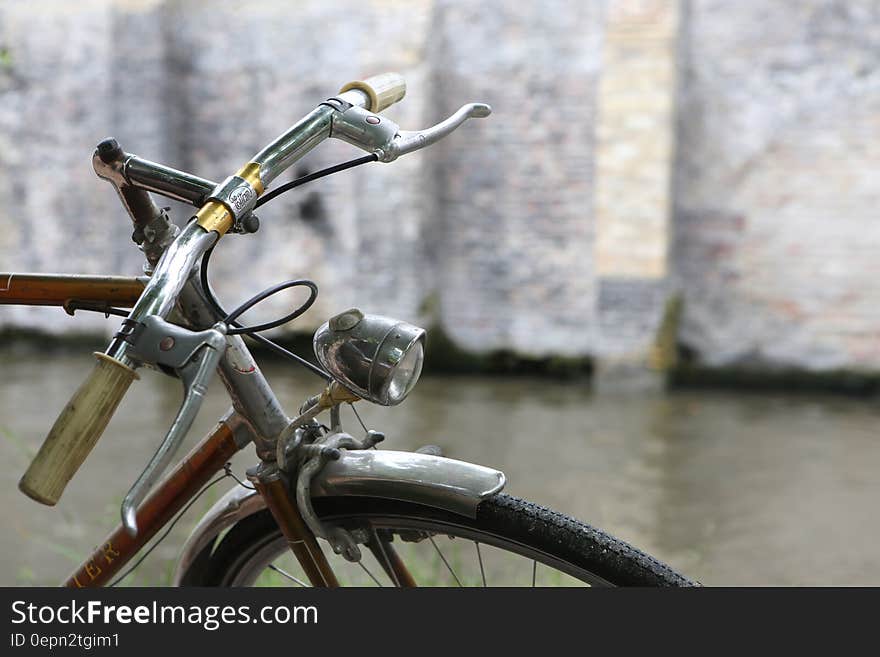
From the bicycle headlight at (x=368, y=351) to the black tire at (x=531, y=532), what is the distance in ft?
0.52

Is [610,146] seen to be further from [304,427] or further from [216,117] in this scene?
[304,427]

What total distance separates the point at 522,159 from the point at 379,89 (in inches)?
189

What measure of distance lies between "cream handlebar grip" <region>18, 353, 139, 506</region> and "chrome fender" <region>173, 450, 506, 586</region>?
35cm

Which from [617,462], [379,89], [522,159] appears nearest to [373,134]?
[379,89]

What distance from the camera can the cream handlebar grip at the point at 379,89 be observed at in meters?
1.19

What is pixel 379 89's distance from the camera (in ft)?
3.94

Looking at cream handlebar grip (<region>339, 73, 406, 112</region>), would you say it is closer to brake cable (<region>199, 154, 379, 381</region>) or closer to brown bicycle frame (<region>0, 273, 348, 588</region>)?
brake cable (<region>199, 154, 379, 381</region>)

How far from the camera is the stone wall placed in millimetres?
5457

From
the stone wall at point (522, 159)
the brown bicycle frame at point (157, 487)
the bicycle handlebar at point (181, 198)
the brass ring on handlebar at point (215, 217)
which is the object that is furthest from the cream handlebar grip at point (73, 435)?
the stone wall at point (522, 159)

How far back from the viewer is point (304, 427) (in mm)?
1219

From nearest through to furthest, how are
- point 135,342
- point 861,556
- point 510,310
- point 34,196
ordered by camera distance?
point 135,342 < point 861,556 < point 510,310 < point 34,196

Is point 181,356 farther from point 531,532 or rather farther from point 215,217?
point 531,532

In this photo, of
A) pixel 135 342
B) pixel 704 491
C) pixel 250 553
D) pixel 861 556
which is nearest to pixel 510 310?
pixel 704 491

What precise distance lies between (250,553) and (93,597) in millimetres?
221
